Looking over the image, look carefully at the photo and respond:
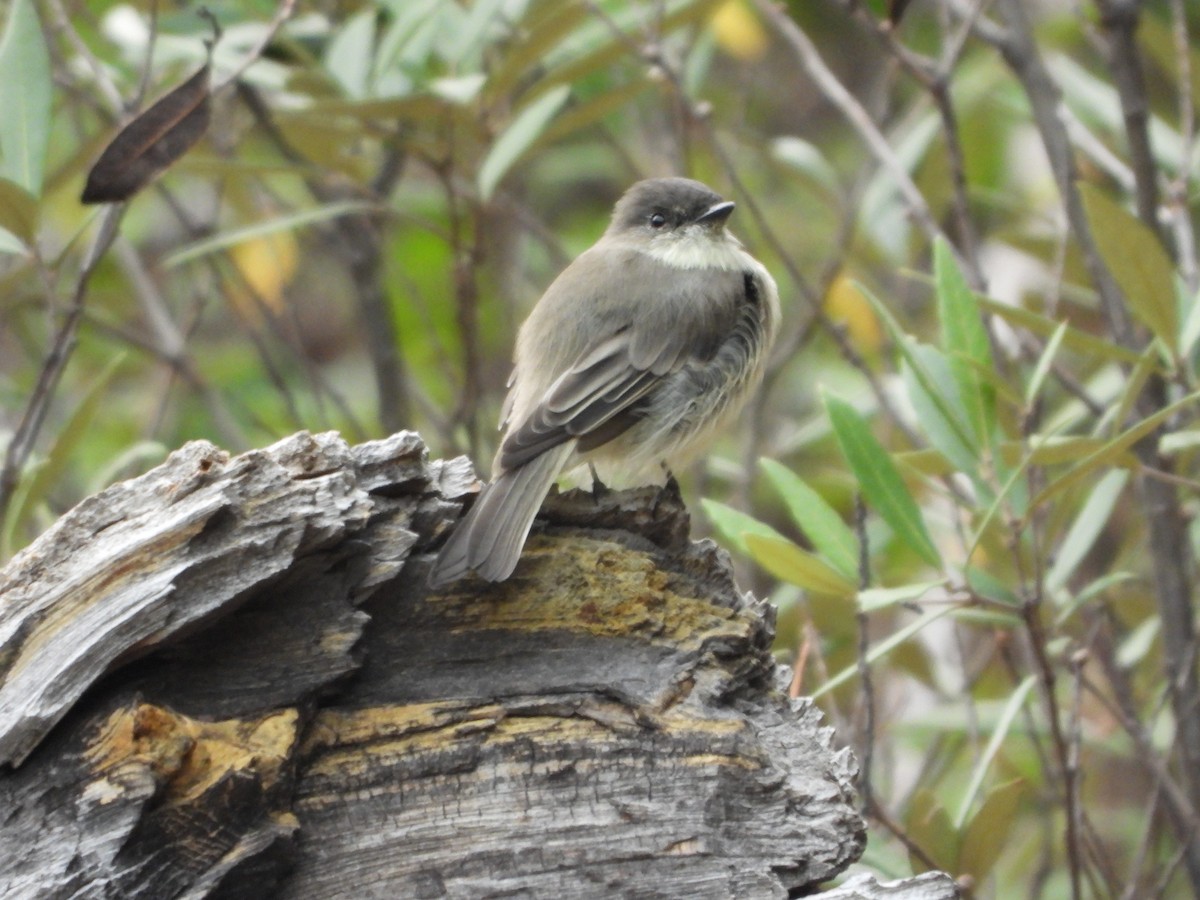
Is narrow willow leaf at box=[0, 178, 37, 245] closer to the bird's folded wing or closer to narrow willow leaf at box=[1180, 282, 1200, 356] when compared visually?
the bird's folded wing

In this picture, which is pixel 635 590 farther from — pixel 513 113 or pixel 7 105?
pixel 513 113

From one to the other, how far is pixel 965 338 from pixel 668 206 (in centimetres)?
137

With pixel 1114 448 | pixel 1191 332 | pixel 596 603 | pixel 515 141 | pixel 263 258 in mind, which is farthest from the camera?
pixel 263 258

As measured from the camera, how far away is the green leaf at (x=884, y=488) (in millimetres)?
3406

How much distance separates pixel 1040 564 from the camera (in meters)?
3.34

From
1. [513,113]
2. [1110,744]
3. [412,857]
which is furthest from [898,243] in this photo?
[412,857]

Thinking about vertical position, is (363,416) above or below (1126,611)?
above

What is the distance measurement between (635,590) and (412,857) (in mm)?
655

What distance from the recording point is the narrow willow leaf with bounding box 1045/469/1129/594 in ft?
12.9

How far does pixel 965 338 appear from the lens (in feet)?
11.4

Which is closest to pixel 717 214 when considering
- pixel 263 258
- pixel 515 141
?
pixel 515 141

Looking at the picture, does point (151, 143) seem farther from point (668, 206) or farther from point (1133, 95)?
point (1133, 95)

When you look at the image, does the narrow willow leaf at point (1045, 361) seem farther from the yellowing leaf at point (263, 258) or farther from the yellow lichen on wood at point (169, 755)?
the yellowing leaf at point (263, 258)

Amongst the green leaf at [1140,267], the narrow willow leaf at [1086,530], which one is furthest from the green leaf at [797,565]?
the green leaf at [1140,267]
